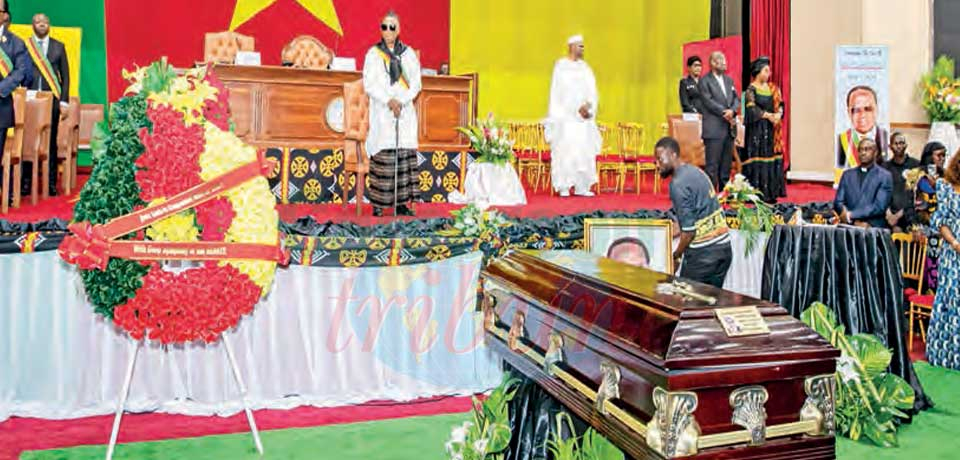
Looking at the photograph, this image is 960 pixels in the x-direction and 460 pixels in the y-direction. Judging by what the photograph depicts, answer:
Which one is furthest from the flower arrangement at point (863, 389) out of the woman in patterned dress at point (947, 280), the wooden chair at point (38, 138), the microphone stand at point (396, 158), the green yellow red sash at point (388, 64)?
the wooden chair at point (38, 138)

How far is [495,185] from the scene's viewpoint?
7.18 meters

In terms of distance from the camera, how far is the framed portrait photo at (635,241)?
3.87m

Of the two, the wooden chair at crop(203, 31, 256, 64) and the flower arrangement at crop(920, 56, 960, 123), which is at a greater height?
the wooden chair at crop(203, 31, 256, 64)

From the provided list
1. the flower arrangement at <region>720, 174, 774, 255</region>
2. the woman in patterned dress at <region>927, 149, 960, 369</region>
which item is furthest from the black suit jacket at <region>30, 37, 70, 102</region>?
the woman in patterned dress at <region>927, 149, 960, 369</region>

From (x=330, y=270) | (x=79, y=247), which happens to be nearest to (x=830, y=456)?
(x=79, y=247)

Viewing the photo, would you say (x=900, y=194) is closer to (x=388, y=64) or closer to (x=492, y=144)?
(x=492, y=144)

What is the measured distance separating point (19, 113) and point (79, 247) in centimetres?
402

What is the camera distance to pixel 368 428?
13.7 ft

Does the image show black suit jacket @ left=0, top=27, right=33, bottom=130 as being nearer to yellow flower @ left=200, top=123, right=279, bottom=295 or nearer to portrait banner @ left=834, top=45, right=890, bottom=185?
yellow flower @ left=200, top=123, right=279, bottom=295

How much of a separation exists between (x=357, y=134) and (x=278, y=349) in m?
2.29

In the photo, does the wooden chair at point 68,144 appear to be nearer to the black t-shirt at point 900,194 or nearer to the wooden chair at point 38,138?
the wooden chair at point 38,138

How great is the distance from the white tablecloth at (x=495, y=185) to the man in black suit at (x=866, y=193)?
2.49 meters

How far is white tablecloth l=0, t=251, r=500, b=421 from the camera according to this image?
4.38 meters

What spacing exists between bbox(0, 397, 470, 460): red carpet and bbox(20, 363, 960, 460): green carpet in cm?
14
